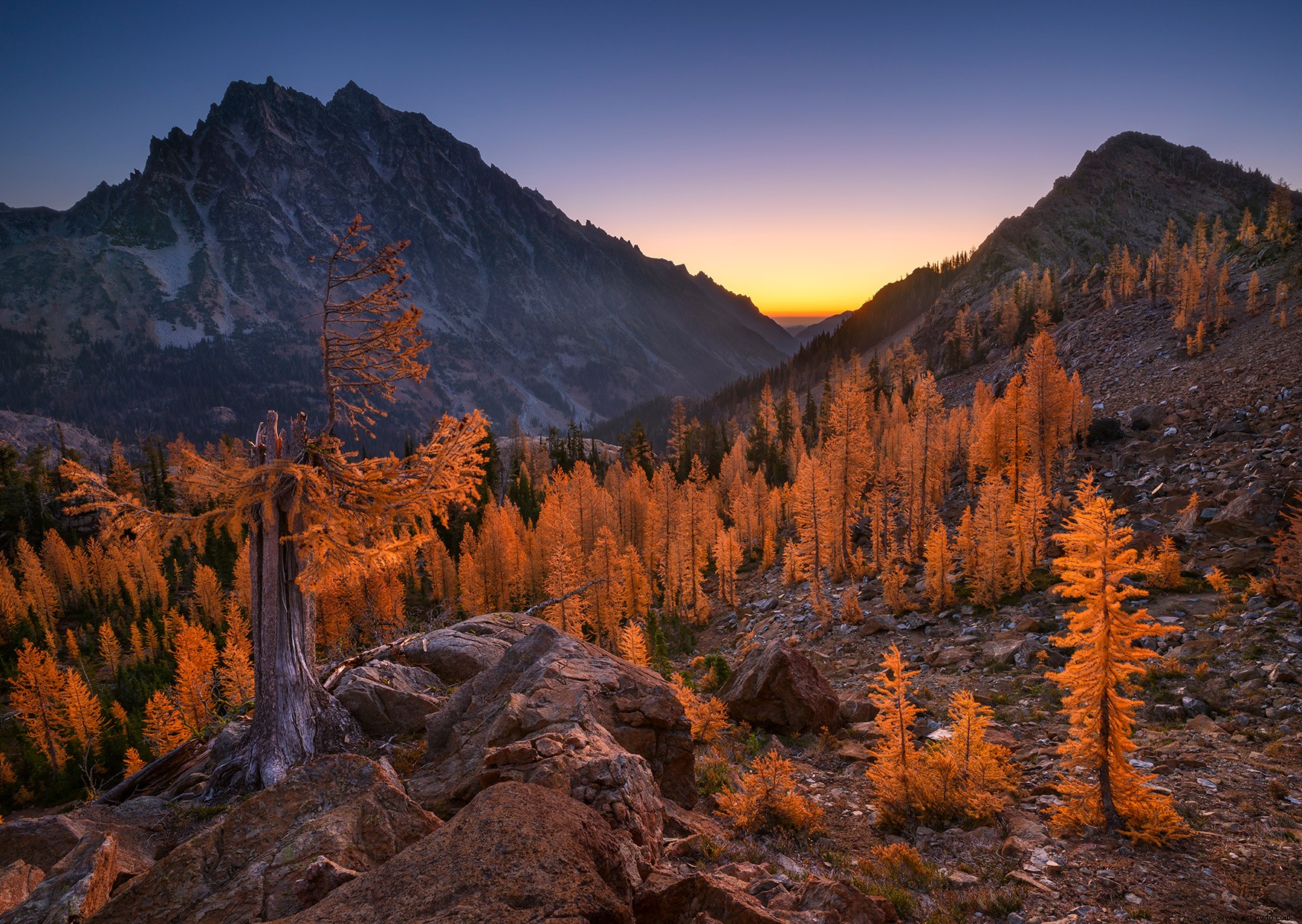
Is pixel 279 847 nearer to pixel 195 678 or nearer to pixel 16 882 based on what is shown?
pixel 16 882

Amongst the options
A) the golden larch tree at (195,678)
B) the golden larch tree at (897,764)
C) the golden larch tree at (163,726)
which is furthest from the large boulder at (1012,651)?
the golden larch tree at (163,726)

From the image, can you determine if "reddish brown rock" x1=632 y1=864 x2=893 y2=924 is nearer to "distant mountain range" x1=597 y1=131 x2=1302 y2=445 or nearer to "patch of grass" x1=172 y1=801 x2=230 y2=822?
"patch of grass" x1=172 y1=801 x2=230 y2=822

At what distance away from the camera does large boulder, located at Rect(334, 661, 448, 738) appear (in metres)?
10.8

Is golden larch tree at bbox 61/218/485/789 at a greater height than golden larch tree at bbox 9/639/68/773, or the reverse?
golden larch tree at bbox 61/218/485/789

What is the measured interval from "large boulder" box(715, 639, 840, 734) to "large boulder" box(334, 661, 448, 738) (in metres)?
11.5

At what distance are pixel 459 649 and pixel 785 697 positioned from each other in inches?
441

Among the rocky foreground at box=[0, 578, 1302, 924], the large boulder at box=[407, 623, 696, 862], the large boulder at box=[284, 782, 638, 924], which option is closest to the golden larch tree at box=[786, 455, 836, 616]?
the rocky foreground at box=[0, 578, 1302, 924]

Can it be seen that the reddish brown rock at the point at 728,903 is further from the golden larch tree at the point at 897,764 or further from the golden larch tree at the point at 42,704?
the golden larch tree at the point at 42,704

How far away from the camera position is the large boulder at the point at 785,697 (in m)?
18.8

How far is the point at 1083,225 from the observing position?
17000 cm

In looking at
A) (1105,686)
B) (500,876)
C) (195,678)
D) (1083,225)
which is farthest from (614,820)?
(1083,225)

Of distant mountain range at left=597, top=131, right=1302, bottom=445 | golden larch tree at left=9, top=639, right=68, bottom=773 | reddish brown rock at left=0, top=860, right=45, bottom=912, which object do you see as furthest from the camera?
distant mountain range at left=597, top=131, right=1302, bottom=445

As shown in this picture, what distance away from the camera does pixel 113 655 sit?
5881 cm

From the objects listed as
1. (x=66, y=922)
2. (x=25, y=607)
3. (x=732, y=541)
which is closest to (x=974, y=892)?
(x=66, y=922)
